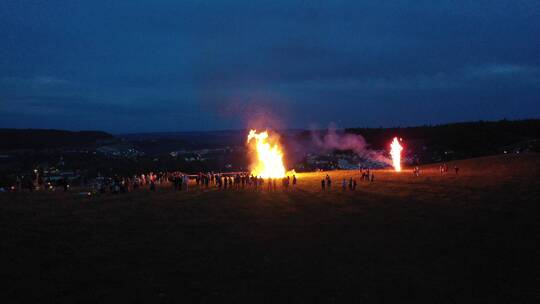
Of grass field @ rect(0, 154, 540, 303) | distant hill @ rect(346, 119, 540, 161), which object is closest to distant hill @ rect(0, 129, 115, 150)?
distant hill @ rect(346, 119, 540, 161)

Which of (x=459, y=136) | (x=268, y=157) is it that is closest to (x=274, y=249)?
(x=268, y=157)

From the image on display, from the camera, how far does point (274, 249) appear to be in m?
16.9

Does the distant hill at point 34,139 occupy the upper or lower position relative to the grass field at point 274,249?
upper

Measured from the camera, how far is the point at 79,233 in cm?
1953

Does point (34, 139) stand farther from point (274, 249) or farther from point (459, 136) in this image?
point (274, 249)

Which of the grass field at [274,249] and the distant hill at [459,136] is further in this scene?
the distant hill at [459,136]

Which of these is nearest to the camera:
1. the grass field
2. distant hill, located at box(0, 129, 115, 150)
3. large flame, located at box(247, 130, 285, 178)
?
the grass field

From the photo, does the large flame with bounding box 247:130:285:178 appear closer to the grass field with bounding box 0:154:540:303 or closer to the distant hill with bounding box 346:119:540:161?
the grass field with bounding box 0:154:540:303

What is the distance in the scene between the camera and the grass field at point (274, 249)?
41.5 feet

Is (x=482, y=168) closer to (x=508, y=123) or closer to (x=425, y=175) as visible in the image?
(x=425, y=175)

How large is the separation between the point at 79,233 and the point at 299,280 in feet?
35.8

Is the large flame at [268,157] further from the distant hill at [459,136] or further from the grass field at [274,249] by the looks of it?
the distant hill at [459,136]

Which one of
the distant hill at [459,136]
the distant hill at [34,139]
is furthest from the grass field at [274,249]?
the distant hill at [34,139]

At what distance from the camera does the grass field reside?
12.6 metres
